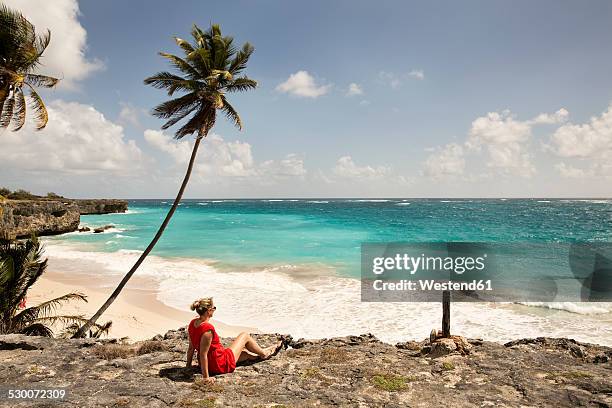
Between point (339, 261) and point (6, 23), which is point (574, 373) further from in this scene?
point (339, 261)

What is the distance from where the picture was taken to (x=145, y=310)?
16.4 meters

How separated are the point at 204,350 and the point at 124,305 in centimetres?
1347

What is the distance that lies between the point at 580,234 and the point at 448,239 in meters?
22.0

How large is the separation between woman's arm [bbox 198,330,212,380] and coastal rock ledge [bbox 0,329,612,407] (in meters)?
0.17

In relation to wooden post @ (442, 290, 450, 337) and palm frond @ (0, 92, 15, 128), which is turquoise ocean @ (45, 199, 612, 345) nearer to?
wooden post @ (442, 290, 450, 337)

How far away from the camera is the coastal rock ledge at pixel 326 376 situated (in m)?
5.32

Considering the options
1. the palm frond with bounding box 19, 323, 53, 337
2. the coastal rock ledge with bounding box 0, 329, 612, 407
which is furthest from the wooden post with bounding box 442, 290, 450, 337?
the palm frond with bounding box 19, 323, 53, 337

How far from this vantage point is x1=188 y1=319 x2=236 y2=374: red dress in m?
5.82

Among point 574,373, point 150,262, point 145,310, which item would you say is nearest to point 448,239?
point 150,262

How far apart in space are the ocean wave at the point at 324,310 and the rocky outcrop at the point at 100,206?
210 feet

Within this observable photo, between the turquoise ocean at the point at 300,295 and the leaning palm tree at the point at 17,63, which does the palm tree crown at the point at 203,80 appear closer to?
the leaning palm tree at the point at 17,63

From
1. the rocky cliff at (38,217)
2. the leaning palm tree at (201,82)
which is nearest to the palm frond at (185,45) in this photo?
the leaning palm tree at (201,82)

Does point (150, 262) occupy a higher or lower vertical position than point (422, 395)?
lower

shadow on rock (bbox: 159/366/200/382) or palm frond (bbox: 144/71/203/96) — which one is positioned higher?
palm frond (bbox: 144/71/203/96)
